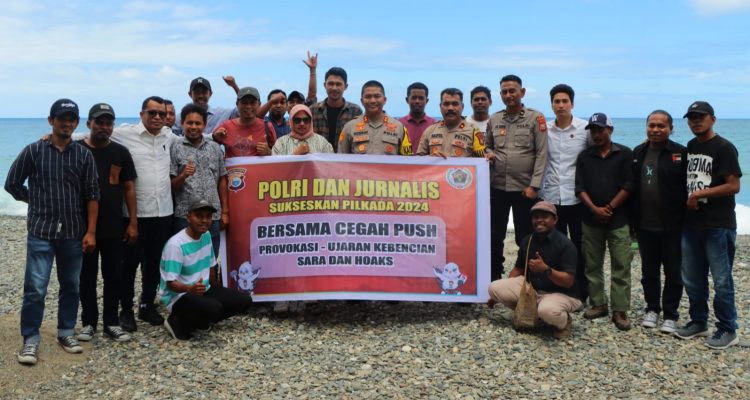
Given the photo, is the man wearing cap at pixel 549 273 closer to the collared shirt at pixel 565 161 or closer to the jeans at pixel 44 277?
the collared shirt at pixel 565 161

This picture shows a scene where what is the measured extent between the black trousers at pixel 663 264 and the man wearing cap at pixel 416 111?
2.73m

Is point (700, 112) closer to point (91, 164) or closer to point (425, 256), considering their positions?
point (425, 256)

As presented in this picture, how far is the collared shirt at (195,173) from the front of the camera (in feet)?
19.0

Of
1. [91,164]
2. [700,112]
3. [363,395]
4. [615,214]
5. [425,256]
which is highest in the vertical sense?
[700,112]

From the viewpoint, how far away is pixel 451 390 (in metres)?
4.76

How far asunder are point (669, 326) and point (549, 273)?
4.53ft

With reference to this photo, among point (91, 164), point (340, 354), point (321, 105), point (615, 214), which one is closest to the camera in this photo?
point (91, 164)

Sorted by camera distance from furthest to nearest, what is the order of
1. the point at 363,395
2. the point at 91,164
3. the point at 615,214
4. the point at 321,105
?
the point at 321,105, the point at 615,214, the point at 91,164, the point at 363,395

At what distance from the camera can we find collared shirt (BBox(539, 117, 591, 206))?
20.7 feet

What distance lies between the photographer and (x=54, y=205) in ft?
16.2

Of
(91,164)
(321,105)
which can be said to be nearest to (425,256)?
(321,105)

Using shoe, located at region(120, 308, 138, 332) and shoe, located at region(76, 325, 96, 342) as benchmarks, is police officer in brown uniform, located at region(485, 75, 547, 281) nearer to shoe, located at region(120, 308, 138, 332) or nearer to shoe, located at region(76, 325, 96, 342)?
shoe, located at region(120, 308, 138, 332)

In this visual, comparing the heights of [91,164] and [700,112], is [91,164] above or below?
below

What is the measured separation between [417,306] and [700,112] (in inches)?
131
